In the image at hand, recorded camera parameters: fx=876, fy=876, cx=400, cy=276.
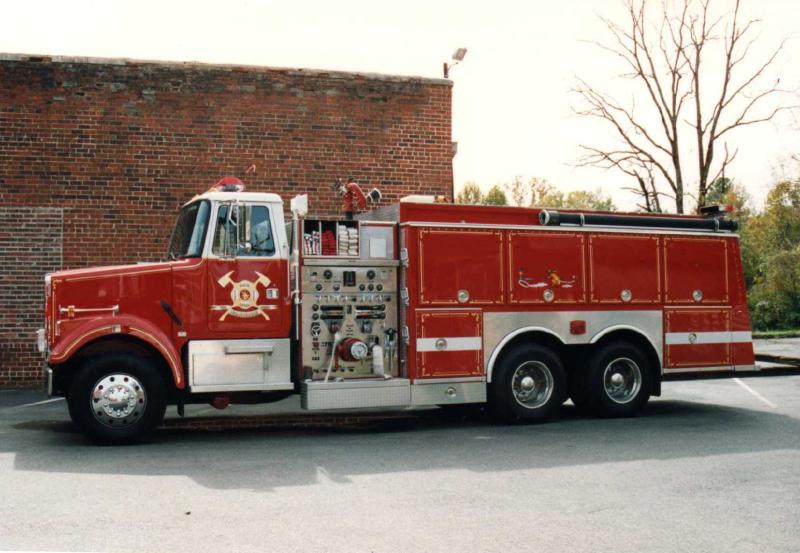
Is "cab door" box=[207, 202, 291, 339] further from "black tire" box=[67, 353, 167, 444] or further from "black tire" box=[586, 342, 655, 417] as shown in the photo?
"black tire" box=[586, 342, 655, 417]

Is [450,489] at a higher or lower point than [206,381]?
lower

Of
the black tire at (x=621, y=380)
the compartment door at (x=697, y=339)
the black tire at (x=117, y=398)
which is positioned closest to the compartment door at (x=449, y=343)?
the black tire at (x=621, y=380)

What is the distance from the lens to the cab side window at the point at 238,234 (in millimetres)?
9742

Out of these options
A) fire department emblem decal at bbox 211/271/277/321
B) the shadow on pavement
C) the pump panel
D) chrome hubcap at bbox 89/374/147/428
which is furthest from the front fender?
the pump panel

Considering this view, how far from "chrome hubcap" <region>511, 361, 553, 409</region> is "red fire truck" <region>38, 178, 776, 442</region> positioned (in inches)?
0.8

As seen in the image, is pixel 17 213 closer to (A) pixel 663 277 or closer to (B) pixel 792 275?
(A) pixel 663 277

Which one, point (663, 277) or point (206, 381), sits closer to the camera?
point (206, 381)

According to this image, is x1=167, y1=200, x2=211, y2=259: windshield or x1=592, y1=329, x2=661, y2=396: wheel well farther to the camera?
x1=592, y1=329, x2=661, y2=396: wheel well

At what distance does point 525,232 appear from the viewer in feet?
36.3

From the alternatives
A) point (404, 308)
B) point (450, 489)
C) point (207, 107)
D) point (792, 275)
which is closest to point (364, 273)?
point (404, 308)

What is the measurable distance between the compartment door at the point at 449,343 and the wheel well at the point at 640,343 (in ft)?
5.96

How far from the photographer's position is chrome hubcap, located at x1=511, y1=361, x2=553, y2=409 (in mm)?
11000

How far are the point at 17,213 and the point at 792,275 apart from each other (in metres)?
42.2

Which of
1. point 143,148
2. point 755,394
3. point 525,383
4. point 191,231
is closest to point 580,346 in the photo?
point 525,383
